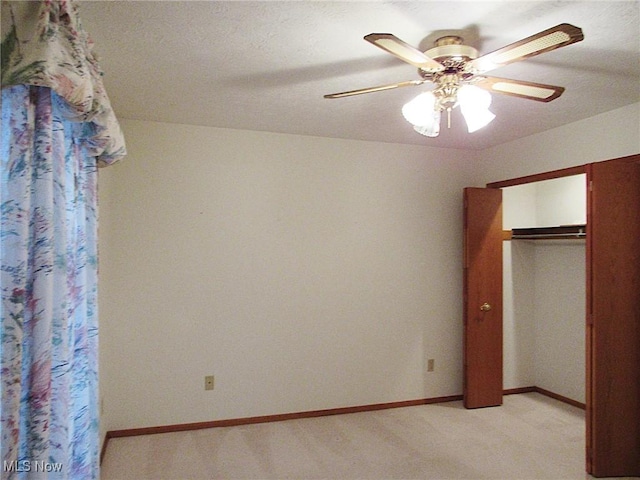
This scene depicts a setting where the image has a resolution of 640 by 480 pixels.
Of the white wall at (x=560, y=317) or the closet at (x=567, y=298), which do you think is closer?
the closet at (x=567, y=298)

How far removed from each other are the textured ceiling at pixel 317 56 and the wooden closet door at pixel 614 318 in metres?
0.58

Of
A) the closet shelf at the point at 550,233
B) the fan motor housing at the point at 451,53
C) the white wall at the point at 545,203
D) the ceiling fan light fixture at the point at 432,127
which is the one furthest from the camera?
the white wall at the point at 545,203

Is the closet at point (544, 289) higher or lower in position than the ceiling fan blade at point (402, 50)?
lower

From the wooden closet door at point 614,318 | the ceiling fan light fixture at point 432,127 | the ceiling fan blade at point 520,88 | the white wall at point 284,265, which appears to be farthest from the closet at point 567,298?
the ceiling fan light fixture at point 432,127

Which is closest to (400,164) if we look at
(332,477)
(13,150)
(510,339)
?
(510,339)

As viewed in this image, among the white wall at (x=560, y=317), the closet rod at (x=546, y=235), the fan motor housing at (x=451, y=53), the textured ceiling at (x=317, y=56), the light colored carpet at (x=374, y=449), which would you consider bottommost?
the light colored carpet at (x=374, y=449)

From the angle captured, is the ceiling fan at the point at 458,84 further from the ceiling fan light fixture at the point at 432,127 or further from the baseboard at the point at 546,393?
the baseboard at the point at 546,393

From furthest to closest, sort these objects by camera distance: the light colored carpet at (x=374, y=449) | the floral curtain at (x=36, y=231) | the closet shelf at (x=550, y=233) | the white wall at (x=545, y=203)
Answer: the white wall at (x=545, y=203) < the closet shelf at (x=550, y=233) < the light colored carpet at (x=374, y=449) < the floral curtain at (x=36, y=231)

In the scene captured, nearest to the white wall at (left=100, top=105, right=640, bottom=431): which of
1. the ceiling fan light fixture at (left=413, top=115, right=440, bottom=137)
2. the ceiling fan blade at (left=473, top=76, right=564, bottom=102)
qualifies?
the ceiling fan blade at (left=473, top=76, right=564, bottom=102)

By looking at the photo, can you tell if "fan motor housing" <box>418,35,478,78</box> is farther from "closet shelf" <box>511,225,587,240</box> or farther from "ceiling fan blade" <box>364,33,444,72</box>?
"closet shelf" <box>511,225,587,240</box>

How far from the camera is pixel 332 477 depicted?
8.89ft

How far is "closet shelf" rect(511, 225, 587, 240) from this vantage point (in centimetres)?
375

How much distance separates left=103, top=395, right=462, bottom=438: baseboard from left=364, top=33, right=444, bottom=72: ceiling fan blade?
Answer: 2915 millimetres

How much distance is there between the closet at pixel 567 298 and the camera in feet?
9.23
